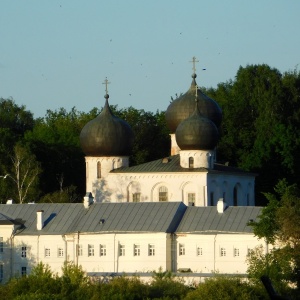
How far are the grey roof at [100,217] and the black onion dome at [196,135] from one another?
4462 mm

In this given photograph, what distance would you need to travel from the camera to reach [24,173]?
67938 mm

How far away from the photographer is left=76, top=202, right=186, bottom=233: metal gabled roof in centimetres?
5509

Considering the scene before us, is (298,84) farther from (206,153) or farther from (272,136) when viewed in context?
(206,153)

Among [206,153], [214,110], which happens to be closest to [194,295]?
[206,153]

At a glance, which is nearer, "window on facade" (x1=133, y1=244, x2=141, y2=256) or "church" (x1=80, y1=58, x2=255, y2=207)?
"window on facade" (x1=133, y1=244, x2=141, y2=256)

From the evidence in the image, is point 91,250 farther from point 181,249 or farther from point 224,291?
point 224,291

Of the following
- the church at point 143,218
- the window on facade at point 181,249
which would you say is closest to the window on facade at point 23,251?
the church at point 143,218

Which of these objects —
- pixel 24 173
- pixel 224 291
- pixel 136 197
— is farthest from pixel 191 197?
pixel 224 291

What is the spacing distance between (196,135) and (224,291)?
58.0 feet

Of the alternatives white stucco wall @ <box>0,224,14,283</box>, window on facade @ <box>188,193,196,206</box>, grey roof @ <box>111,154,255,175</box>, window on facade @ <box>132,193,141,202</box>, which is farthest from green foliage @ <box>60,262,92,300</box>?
window on facade @ <box>132,193,141,202</box>

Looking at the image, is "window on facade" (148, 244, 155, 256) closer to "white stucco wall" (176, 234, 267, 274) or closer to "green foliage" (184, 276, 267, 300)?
"white stucco wall" (176, 234, 267, 274)

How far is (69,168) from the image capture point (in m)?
73.1

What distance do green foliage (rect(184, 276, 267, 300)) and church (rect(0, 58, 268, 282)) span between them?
619cm

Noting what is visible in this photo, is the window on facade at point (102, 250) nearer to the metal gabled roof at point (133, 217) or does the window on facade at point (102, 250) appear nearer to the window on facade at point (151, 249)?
the metal gabled roof at point (133, 217)
